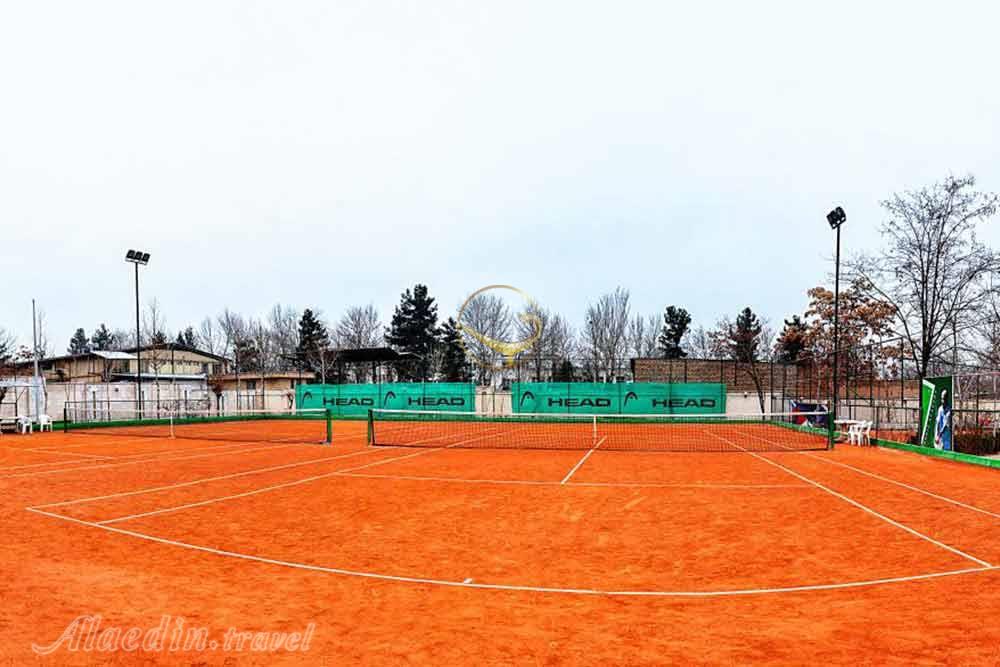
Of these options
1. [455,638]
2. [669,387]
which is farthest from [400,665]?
[669,387]

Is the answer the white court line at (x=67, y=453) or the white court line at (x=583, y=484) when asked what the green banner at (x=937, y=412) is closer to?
the white court line at (x=583, y=484)

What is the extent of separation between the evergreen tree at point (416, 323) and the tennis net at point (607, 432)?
31.7m

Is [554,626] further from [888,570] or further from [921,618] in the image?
[888,570]

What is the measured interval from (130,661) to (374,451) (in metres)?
15.5

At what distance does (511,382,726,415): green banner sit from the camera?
37781 millimetres

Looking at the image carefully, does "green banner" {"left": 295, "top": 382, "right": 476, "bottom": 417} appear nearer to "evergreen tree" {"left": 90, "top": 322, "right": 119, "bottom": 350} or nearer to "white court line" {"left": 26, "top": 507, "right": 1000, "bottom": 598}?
"white court line" {"left": 26, "top": 507, "right": 1000, "bottom": 598}

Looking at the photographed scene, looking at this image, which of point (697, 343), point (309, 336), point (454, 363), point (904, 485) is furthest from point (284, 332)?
point (904, 485)

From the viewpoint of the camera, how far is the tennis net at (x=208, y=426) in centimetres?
2641

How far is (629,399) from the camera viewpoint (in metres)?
37.8

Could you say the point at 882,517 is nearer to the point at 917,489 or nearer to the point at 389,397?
the point at 917,489

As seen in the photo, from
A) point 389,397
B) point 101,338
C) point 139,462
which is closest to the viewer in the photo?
point 139,462

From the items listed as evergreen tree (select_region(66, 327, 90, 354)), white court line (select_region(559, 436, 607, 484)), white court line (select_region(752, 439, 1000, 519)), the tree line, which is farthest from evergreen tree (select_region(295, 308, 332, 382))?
evergreen tree (select_region(66, 327, 90, 354))

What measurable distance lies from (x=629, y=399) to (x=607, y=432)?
30.3ft

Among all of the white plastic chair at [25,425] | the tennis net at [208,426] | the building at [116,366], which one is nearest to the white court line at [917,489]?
the tennis net at [208,426]
